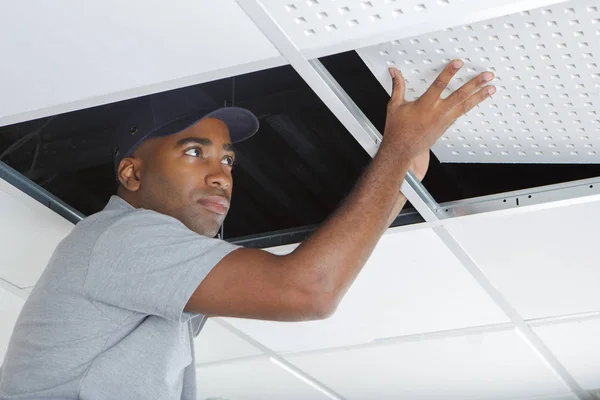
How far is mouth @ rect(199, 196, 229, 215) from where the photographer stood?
1720mm

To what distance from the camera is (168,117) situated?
1.77 m

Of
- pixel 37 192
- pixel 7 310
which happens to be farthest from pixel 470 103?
pixel 7 310

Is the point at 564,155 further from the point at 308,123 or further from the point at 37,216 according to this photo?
the point at 37,216

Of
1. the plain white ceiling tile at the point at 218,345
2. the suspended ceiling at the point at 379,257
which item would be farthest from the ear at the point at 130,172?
the plain white ceiling tile at the point at 218,345

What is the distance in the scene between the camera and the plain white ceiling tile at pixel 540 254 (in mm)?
1940

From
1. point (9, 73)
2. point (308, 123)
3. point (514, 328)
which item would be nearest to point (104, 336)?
point (9, 73)

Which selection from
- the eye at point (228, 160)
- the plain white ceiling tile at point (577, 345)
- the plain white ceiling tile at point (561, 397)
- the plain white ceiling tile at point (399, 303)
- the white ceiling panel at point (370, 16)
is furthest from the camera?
the plain white ceiling tile at point (561, 397)

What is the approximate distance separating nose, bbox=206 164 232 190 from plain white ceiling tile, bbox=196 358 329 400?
1294 mm

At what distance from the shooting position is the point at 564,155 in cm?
177

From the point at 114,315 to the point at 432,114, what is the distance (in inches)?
26.1

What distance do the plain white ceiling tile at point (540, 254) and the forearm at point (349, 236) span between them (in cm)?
53

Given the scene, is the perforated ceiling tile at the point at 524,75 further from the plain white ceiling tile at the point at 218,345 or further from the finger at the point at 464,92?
the plain white ceiling tile at the point at 218,345

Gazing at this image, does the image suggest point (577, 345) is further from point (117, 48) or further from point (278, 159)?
point (117, 48)

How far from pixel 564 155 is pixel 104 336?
39.3 inches
